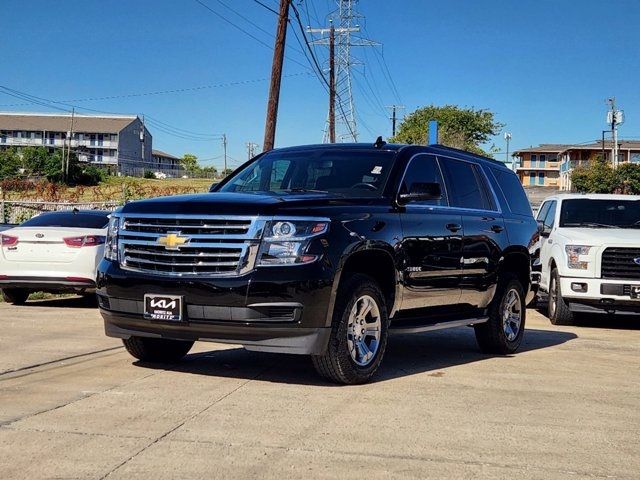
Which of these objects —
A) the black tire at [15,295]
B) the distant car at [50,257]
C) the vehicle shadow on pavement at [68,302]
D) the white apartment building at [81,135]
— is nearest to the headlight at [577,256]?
the distant car at [50,257]

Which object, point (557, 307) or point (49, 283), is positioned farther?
point (557, 307)

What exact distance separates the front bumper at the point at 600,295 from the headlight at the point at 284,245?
263 inches

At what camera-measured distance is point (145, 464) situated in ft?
14.0

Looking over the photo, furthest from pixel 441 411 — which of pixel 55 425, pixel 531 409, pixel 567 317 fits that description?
pixel 567 317

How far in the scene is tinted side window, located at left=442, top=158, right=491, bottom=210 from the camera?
7.98 m

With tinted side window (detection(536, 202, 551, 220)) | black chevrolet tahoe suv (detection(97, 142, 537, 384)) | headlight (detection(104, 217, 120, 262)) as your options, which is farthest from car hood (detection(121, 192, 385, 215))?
tinted side window (detection(536, 202, 551, 220))

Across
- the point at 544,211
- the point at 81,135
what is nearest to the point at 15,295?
the point at 544,211

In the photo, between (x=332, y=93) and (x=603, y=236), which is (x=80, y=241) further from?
(x=332, y=93)

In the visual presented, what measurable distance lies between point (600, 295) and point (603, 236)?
0.84 meters

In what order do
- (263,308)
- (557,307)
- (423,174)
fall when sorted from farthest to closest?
(557,307)
(423,174)
(263,308)

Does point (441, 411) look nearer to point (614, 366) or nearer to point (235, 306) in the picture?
point (235, 306)

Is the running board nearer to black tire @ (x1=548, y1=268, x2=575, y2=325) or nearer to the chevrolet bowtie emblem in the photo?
the chevrolet bowtie emblem

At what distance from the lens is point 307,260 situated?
5.85 metres

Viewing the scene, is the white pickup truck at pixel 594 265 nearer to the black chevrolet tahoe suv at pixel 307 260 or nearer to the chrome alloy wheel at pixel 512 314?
the chrome alloy wheel at pixel 512 314
